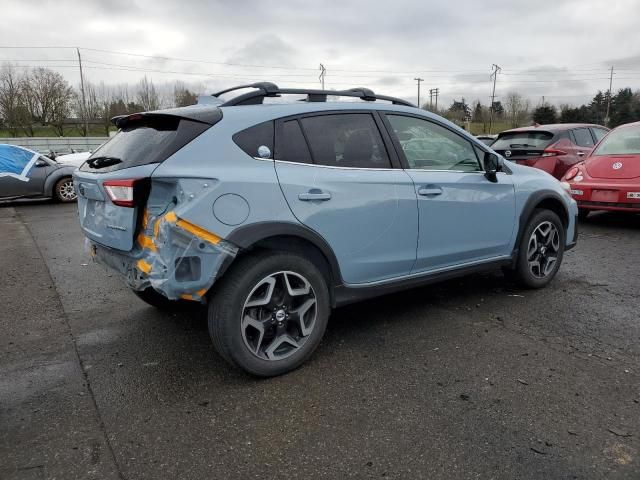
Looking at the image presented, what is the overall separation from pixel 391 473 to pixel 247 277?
50.7 inches

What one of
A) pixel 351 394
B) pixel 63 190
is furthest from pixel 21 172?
pixel 351 394

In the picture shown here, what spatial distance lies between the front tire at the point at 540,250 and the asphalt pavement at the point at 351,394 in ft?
0.54

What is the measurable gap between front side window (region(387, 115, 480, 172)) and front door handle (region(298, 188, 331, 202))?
857 millimetres

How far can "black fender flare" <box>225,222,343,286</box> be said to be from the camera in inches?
111

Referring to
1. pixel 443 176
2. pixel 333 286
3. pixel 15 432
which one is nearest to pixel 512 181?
pixel 443 176

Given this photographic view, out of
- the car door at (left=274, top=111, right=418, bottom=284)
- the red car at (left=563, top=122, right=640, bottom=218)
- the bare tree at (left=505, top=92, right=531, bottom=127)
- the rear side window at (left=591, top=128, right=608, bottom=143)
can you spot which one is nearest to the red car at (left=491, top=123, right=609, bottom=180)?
the rear side window at (left=591, top=128, right=608, bottom=143)

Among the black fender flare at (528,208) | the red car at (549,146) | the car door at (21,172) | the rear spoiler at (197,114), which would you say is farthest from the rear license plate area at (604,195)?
the car door at (21,172)

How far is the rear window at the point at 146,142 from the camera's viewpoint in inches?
115

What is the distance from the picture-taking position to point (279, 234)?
117 inches

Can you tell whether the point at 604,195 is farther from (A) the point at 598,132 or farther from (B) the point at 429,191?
(B) the point at 429,191

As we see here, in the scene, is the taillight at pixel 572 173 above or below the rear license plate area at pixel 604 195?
above

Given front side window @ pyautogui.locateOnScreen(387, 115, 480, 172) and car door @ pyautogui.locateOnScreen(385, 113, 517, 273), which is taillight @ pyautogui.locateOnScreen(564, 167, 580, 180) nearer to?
car door @ pyautogui.locateOnScreen(385, 113, 517, 273)

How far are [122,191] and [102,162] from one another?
550 millimetres

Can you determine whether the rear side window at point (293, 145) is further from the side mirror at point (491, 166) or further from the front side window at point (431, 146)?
the side mirror at point (491, 166)
